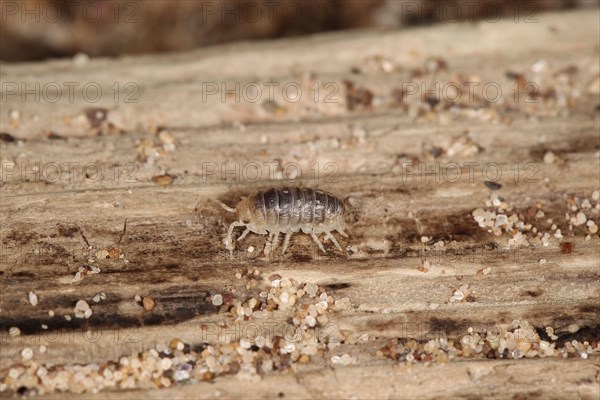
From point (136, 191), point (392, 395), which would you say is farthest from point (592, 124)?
point (136, 191)

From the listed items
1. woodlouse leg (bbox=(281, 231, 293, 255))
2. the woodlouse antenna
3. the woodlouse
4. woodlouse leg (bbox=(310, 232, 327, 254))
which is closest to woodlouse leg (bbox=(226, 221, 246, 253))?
the woodlouse

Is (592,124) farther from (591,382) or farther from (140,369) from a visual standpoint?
(140,369)

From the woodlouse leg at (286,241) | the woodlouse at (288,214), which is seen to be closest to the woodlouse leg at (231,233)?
the woodlouse at (288,214)

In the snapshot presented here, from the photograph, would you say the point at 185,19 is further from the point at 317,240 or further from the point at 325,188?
the point at 317,240

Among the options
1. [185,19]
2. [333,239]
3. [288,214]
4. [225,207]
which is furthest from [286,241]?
[185,19]

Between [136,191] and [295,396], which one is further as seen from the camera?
[136,191]

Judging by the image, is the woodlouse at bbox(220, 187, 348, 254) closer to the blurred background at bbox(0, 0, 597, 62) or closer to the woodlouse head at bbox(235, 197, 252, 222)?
the woodlouse head at bbox(235, 197, 252, 222)
